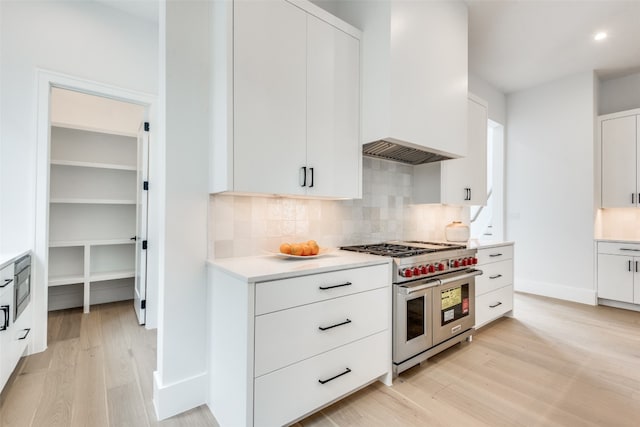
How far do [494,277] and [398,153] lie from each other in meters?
1.61

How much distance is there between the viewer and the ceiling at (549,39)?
8.84 ft

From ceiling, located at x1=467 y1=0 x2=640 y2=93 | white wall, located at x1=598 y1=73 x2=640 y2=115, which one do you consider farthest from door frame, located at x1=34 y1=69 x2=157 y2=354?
white wall, located at x1=598 y1=73 x2=640 y2=115

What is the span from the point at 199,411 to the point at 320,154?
1704mm

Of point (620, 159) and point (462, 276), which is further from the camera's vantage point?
point (620, 159)

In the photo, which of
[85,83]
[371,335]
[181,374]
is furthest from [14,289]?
[371,335]

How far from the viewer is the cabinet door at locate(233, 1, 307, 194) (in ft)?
5.27

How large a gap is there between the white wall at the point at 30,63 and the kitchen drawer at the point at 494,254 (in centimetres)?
376

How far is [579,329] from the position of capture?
2.95 meters

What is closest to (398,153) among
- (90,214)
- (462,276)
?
(462,276)

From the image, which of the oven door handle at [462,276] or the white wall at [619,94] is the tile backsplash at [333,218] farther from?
the white wall at [619,94]

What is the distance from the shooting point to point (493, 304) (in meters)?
2.91

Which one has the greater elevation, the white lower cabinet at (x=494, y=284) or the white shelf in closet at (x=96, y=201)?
the white shelf in closet at (x=96, y=201)

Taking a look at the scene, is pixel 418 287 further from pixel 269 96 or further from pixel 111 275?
pixel 111 275

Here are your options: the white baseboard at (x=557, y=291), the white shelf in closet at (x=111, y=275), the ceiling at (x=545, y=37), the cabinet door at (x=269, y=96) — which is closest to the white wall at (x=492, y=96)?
the ceiling at (x=545, y=37)
